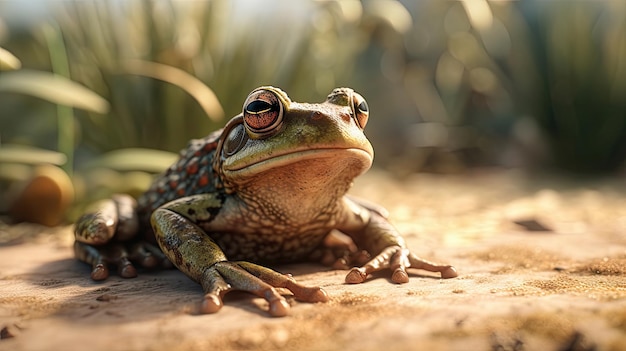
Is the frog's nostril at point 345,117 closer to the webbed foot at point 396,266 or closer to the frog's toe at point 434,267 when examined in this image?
the webbed foot at point 396,266

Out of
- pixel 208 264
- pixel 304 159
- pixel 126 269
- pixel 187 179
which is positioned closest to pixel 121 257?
pixel 126 269

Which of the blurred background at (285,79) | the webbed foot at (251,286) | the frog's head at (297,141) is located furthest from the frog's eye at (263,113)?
the blurred background at (285,79)

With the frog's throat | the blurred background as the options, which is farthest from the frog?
the blurred background

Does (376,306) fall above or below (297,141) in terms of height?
below

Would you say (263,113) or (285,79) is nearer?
(263,113)

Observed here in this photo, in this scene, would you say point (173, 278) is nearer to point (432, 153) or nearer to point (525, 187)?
point (525, 187)

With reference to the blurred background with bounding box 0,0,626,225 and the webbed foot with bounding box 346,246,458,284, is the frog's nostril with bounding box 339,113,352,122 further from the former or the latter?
the blurred background with bounding box 0,0,626,225

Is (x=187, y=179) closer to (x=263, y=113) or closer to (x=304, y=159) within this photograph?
(x=263, y=113)
